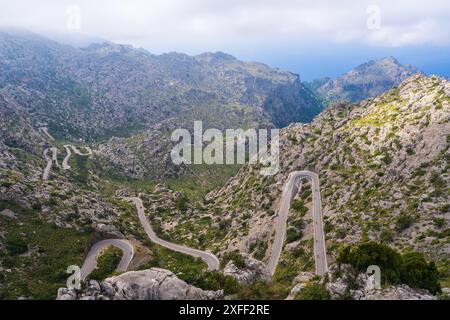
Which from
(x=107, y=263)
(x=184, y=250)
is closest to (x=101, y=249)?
(x=107, y=263)

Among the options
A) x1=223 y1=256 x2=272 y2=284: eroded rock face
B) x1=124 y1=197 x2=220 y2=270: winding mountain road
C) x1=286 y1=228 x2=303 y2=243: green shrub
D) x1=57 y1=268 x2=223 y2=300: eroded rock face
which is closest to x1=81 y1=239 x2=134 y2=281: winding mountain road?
x1=124 y1=197 x2=220 y2=270: winding mountain road

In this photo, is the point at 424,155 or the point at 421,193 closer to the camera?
the point at 421,193

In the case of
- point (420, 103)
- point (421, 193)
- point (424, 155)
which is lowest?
point (421, 193)

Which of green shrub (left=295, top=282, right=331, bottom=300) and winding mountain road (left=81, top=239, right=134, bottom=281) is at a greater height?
green shrub (left=295, top=282, right=331, bottom=300)

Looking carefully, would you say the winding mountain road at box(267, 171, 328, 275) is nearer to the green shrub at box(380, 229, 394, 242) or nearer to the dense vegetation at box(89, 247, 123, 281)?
the green shrub at box(380, 229, 394, 242)
